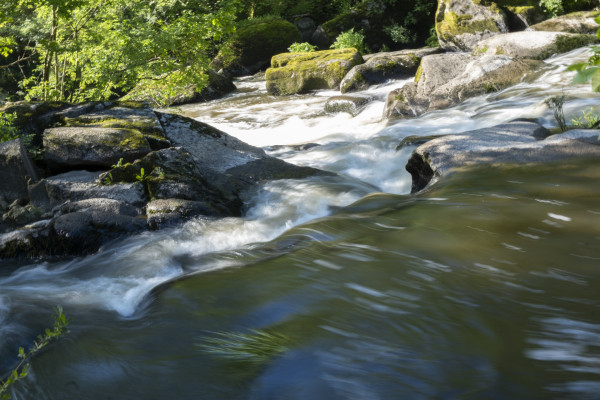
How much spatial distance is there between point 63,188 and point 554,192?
5491 millimetres

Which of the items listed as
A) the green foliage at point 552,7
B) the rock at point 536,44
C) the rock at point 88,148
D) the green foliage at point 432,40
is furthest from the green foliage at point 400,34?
the rock at point 88,148

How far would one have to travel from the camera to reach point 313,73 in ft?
52.3

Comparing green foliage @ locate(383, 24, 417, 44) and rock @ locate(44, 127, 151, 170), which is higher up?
A: green foliage @ locate(383, 24, 417, 44)

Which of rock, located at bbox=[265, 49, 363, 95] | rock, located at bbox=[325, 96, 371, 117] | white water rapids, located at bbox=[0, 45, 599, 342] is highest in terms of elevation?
rock, located at bbox=[265, 49, 363, 95]

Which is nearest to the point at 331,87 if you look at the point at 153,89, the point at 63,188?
the point at 153,89

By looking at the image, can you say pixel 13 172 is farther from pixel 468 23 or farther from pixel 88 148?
pixel 468 23

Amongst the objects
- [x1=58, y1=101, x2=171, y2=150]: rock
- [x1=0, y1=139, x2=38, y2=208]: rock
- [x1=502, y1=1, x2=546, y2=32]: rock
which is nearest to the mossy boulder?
[x1=502, y1=1, x2=546, y2=32]: rock

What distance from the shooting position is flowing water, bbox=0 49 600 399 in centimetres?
236

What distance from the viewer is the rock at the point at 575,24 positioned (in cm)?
1431

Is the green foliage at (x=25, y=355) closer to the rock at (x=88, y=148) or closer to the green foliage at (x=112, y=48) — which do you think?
the rock at (x=88, y=148)

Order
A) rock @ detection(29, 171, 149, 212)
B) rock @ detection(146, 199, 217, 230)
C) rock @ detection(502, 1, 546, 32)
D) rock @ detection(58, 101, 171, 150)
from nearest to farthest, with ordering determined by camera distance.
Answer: rock @ detection(146, 199, 217, 230)
rock @ detection(29, 171, 149, 212)
rock @ detection(58, 101, 171, 150)
rock @ detection(502, 1, 546, 32)

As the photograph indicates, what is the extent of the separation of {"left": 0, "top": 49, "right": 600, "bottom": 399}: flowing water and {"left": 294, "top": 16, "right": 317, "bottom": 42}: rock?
21616 mm

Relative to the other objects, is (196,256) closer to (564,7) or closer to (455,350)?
(455,350)

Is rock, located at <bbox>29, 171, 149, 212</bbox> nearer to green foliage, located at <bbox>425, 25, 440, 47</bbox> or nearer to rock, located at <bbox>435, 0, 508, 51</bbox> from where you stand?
rock, located at <bbox>435, 0, 508, 51</bbox>
